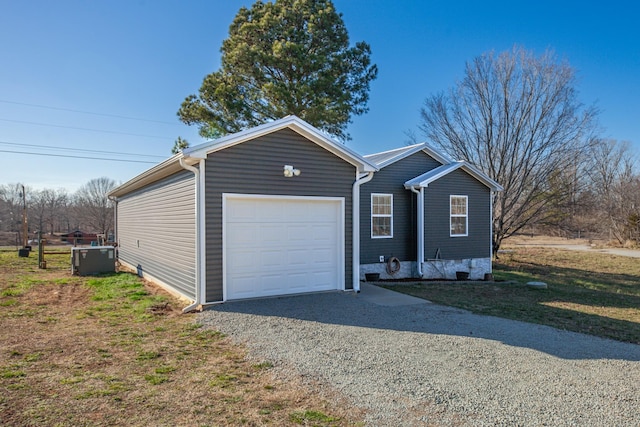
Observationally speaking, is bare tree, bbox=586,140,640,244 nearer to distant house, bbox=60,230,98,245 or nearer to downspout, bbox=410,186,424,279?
downspout, bbox=410,186,424,279

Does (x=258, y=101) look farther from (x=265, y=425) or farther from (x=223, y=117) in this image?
(x=265, y=425)

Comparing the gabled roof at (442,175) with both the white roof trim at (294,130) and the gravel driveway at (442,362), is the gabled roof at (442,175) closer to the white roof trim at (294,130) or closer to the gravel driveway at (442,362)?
the white roof trim at (294,130)

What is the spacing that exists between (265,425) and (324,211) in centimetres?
572

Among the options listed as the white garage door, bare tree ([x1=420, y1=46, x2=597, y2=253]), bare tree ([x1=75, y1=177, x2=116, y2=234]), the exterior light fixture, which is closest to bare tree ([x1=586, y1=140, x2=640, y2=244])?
bare tree ([x1=420, y1=46, x2=597, y2=253])

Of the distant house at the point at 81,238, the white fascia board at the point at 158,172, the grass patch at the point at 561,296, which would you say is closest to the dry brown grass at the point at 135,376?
the white fascia board at the point at 158,172

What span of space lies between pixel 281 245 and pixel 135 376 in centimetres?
426

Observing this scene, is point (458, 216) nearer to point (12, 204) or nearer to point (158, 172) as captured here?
point (158, 172)

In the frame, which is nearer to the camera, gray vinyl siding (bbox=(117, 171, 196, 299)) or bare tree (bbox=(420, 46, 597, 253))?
gray vinyl siding (bbox=(117, 171, 196, 299))

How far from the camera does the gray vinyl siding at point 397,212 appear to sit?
12.0m

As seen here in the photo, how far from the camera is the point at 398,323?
6.40m

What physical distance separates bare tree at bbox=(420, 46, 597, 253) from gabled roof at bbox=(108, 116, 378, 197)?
41.9 ft

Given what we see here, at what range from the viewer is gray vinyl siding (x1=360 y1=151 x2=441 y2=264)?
1198 cm

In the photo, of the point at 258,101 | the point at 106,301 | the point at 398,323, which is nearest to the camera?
the point at 398,323

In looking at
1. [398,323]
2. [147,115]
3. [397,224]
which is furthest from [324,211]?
[147,115]
